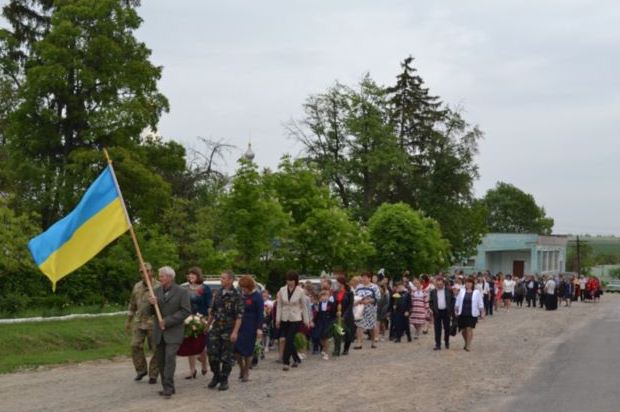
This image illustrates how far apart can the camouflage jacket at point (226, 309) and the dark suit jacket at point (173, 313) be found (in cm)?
107

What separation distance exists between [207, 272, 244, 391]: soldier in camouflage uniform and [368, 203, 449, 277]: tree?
28852mm

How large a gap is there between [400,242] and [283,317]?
2671 centimetres

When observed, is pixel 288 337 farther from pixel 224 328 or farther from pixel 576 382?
pixel 576 382

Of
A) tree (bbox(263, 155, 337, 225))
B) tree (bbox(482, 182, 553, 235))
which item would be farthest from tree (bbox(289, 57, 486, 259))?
tree (bbox(482, 182, 553, 235))

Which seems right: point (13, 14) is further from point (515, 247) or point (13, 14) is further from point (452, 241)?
point (515, 247)

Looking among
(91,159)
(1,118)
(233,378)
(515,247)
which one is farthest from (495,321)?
(515,247)

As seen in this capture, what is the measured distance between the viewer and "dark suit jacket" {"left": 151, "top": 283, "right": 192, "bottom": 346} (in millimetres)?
13227

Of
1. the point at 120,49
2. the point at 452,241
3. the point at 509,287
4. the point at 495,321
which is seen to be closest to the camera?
the point at 495,321

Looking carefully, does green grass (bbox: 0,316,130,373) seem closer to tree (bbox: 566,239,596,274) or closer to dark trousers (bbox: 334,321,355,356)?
dark trousers (bbox: 334,321,355,356)

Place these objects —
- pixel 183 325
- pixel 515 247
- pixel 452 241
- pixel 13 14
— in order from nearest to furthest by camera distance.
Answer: pixel 183 325
pixel 13 14
pixel 452 241
pixel 515 247

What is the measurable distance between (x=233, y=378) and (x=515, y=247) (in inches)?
3283

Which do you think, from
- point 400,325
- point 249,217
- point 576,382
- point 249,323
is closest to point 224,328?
point 249,323

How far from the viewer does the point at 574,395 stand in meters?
13.8

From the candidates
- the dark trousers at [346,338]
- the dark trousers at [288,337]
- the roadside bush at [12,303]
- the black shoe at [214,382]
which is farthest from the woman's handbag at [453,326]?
the roadside bush at [12,303]
